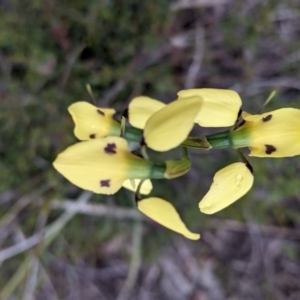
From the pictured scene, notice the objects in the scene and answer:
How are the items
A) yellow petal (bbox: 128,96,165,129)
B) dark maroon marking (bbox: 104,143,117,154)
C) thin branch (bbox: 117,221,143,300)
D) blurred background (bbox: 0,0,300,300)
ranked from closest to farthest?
dark maroon marking (bbox: 104,143,117,154), yellow petal (bbox: 128,96,165,129), blurred background (bbox: 0,0,300,300), thin branch (bbox: 117,221,143,300)

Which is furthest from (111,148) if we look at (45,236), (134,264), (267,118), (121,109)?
(134,264)

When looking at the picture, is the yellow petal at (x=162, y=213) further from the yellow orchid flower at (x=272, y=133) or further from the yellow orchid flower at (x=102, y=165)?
the yellow orchid flower at (x=272, y=133)

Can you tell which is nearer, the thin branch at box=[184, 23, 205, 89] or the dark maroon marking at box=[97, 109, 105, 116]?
the dark maroon marking at box=[97, 109, 105, 116]

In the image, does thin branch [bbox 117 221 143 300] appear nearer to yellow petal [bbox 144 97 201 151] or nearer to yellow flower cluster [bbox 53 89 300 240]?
yellow flower cluster [bbox 53 89 300 240]

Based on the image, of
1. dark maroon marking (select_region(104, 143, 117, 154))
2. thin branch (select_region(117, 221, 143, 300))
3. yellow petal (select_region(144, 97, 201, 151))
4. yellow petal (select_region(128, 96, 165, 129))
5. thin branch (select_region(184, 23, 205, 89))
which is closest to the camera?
yellow petal (select_region(144, 97, 201, 151))

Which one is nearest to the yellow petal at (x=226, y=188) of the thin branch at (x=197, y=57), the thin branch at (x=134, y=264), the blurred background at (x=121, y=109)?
the blurred background at (x=121, y=109)

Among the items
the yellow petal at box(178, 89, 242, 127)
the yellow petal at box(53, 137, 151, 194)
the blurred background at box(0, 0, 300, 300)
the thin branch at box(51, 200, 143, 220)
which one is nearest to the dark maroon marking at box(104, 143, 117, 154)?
the yellow petal at box(53, 137, 151, 194)
